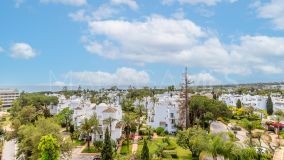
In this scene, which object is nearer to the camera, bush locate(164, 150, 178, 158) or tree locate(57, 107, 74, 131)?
bush locate(164, 150, 178, 158)

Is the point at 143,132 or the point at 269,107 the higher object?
the point at 269,107

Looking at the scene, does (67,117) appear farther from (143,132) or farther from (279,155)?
(279,155)

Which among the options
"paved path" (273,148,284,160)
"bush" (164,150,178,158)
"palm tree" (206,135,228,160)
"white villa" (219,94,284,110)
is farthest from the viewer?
"white villa" (219,94,284,110)

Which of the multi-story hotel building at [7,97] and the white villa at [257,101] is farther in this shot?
the multi-story hotel building at [7,97]

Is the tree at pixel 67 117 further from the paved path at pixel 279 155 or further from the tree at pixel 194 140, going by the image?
the paved path at pixel 279 155

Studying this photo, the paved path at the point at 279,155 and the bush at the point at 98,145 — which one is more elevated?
the bush at the point at 98,145

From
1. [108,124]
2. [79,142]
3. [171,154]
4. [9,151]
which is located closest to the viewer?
[171,154]

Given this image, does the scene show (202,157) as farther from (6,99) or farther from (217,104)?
(6,99)

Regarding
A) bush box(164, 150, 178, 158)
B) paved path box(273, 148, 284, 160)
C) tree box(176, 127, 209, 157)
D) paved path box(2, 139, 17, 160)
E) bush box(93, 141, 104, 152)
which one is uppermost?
tree box(176, 127, 209, 157)

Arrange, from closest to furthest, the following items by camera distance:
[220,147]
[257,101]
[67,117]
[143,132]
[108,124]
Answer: [220,147], [108,124], [143,132], [67,117], [257,101]

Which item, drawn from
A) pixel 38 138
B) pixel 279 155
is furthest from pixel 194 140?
pixel 38 138

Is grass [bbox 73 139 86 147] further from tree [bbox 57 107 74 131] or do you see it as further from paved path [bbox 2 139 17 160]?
tree [bbox 57 107 74 131]

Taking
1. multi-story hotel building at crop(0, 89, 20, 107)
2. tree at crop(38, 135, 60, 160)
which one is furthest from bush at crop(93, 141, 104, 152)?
multi-story hotel building at crop(0, 89, 20, 107)

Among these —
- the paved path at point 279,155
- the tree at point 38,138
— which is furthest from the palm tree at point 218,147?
the tree at point 38,138
